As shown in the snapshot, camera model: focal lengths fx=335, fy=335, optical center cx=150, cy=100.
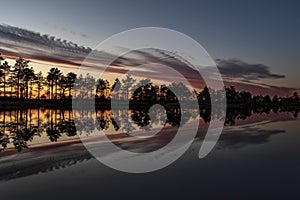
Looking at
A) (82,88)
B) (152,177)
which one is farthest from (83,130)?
(82,88)

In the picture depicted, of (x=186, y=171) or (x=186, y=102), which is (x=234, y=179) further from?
(x=186, y=102)

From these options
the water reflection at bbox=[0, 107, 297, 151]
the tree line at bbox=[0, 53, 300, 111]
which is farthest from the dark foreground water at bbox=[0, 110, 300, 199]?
the tree line at bbox=[0, 53, 300, 111]

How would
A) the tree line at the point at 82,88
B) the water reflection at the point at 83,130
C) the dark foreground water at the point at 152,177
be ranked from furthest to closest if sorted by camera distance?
the tree line at the point at 82,88, the water reflection at the point at 83,130, the dark foreground water at the point at 152,177

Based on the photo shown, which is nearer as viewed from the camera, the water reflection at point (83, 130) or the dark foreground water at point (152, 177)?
the dark foreground water at point (152, 177)

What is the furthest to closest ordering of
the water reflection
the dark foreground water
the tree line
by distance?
the tree line
the water reflection
the dark foreground water

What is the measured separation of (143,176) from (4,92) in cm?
10649

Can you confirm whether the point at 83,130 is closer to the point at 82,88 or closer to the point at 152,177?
the point at 152,177

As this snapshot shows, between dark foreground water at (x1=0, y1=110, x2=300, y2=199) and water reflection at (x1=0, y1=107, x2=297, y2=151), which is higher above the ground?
water reflection at (x1=0, y1=107, x2=297, y2=151)

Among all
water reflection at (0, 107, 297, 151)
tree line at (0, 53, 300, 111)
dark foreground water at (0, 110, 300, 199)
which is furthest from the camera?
tree line at (0, 53, 300, 111)

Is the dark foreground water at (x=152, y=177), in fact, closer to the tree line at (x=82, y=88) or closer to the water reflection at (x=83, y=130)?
the water reflection at (x=83, y=130)

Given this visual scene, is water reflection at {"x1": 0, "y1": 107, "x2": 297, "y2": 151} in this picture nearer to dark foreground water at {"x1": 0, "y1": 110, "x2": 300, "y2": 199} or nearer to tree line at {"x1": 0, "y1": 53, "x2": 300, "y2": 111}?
dark foreground water at {"x1": 0, "y1": 110, "x2": 300, "y2": 199}

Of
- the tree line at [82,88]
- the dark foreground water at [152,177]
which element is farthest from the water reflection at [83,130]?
the tree line at [82,88]

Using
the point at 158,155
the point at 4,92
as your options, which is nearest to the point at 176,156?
the point at 158,155

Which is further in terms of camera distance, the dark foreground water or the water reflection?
the water reflection
